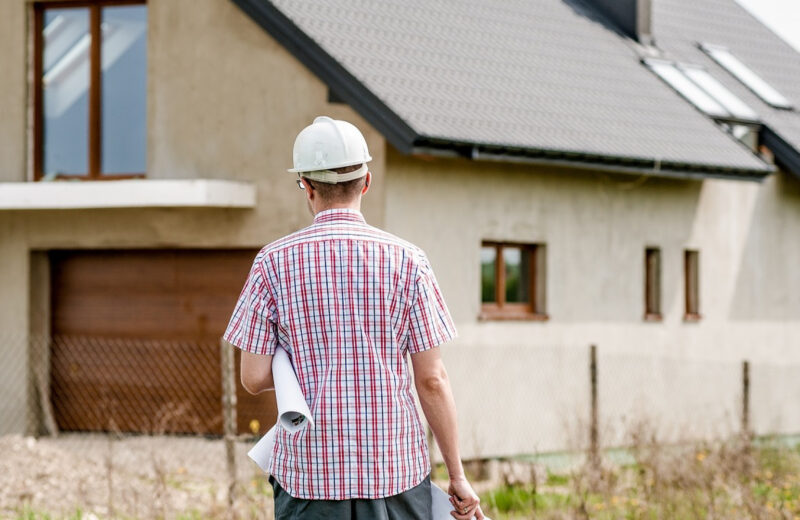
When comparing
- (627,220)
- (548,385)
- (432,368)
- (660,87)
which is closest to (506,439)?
(548,385)

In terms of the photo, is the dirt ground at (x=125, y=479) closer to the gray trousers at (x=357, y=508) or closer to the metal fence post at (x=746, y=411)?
the metal fence post at (x=746, y=411)

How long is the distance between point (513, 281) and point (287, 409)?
34.0 ft

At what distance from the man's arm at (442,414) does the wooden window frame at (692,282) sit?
1224cm

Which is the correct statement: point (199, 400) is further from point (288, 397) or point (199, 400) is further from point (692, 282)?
point (288, 397)

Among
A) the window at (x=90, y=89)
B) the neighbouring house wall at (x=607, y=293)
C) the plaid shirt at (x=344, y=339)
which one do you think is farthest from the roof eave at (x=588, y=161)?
the plaid shirt at (x=344, y=339)

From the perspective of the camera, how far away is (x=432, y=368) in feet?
12.6

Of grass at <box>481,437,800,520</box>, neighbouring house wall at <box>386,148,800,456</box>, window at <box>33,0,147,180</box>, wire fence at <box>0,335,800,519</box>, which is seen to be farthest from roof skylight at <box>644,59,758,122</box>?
grass at <box>481,437,800,520</box>

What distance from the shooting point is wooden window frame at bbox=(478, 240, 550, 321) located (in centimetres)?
1352

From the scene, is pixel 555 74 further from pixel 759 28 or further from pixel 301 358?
pixel 301 358

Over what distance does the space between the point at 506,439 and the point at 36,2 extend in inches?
247

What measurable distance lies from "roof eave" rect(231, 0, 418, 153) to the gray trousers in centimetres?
788

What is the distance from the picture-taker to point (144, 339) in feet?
44.8

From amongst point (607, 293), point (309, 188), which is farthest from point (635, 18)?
point (309, 188)

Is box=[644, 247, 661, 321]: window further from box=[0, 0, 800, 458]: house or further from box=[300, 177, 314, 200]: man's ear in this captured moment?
box=[300, 177, 314, 200]: man's ear
